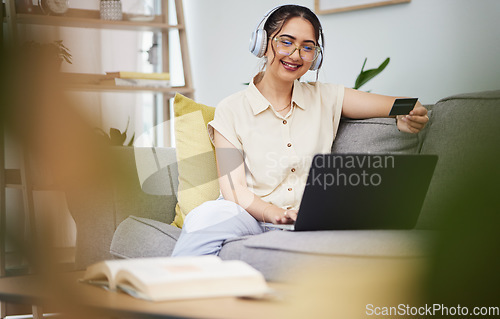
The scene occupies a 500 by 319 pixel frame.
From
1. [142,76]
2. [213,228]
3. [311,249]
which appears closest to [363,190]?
[311,249]

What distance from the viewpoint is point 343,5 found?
259cm

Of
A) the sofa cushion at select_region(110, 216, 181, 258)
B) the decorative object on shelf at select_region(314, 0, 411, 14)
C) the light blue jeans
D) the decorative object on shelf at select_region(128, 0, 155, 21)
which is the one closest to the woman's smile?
the light blue jeans

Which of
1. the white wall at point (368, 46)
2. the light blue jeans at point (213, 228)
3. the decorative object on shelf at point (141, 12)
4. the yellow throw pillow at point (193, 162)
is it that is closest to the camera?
the light blue jeans at point (213, 228)

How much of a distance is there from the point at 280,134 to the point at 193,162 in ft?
1.02

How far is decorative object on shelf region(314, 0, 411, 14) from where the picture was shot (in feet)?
8.03

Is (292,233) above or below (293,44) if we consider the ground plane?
below

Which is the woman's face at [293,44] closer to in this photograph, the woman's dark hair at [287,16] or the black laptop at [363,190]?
the woman's dark hair at [287,16]

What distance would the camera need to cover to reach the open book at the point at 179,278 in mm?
671

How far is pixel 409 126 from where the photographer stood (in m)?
1.58

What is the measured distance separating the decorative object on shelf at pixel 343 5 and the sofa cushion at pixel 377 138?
909mm

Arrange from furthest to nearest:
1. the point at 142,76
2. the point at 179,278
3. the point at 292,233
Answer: the point at 142,76 → the point at 292,233 → the point at 179,278

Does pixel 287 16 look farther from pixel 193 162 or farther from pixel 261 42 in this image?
pixel 193 162

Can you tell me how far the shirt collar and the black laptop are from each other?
22.2 inches

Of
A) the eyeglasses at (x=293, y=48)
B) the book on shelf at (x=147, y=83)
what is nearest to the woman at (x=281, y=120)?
the eyeglasses at (x=293, y=48)
